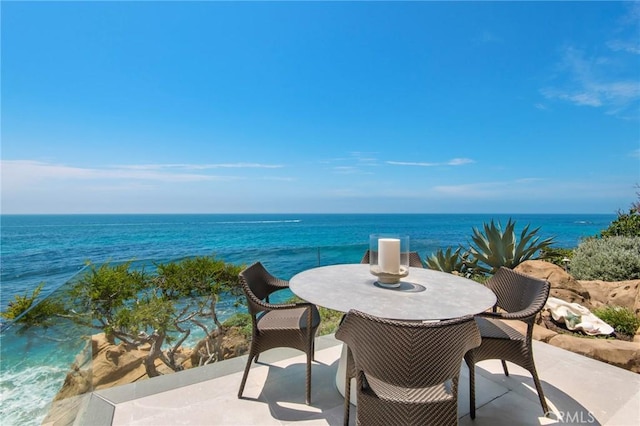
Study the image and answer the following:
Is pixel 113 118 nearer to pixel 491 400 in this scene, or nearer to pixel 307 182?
pixel 307 182

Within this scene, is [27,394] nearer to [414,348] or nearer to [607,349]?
[414,348]

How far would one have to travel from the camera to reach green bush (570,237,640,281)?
4078mm

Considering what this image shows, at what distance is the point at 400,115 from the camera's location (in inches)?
425

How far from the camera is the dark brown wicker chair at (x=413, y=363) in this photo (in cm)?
104

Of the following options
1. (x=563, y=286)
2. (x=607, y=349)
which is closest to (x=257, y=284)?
(x=607, y=349)

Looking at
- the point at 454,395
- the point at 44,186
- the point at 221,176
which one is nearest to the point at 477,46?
the point at 454,395

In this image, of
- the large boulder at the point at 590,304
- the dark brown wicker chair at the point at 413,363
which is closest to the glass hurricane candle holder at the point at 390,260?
the dark brown wicker chair at the point at 413,363

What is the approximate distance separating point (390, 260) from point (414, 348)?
0.78m

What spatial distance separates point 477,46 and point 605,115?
331 inches

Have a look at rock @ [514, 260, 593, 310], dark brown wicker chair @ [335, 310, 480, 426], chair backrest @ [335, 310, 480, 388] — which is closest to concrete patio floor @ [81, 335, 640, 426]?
dark brown wicker chair @ [335, 310, 480, 426]

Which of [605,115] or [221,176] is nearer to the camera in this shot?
[605,115]

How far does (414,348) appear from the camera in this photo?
1048 mm

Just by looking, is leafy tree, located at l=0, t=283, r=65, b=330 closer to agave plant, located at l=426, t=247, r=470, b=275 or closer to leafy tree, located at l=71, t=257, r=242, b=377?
leafy tree, located at l=71, t=257, r=242, b=377

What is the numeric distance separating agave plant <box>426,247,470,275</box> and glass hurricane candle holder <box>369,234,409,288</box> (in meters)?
2.94
